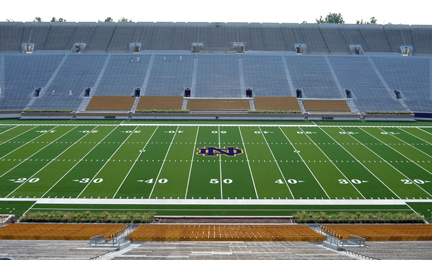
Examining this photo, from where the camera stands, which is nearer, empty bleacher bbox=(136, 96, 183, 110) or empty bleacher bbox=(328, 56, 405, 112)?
empty bleacher bbox=(136, 96, 183, 110)

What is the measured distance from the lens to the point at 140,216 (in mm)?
15172

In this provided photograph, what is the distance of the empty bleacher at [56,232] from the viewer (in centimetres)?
1081

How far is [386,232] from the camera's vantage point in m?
12.2

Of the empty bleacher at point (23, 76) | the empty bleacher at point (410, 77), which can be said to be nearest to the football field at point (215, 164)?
the empty bleacher at point (23, 76)

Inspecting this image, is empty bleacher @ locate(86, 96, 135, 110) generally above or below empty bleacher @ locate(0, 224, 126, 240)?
above

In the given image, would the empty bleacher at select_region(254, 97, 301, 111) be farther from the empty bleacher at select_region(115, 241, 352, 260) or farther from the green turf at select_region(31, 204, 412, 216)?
the empty bleacher at select_region(115, 241, 352, 260)

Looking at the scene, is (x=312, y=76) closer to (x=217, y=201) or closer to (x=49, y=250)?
(x=217, y=201)

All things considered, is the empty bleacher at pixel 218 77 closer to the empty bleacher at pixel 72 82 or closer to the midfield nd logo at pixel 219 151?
the empty bleacher at pixel 72 82

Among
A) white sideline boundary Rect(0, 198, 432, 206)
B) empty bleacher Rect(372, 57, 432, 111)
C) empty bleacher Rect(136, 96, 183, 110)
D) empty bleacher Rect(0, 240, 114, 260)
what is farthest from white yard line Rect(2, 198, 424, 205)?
empty bleacher Rect(372, 57, 432, 111)

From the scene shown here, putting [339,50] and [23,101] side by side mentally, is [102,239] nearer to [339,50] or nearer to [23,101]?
[23,101]

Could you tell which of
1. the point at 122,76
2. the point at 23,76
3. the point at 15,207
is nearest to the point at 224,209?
the point at 15,207

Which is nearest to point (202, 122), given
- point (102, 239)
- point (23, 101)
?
point (23, 101)

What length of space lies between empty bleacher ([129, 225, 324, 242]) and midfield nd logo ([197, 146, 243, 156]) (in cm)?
1084

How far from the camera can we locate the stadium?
11.7 metres
